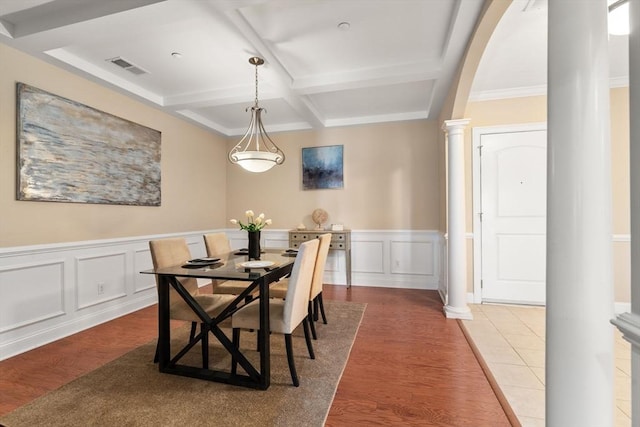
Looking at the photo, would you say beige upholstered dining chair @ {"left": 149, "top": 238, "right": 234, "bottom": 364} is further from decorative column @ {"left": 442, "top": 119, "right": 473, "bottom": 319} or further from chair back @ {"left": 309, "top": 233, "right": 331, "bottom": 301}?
decorative column @ {"left": 442, "top": 119, "right": 473, "bottom": 319}

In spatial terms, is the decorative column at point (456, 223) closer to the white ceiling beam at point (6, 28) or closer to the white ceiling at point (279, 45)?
the white ceiling at point (279, 45)

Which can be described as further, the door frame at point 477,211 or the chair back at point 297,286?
the door frame at point 477,211

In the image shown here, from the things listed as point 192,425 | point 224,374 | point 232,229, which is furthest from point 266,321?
point 232,229

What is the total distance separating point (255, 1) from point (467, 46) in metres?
1.70

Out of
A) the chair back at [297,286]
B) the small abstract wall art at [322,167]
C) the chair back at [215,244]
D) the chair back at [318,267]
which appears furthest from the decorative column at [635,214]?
the small abstract wall art at [322,167]

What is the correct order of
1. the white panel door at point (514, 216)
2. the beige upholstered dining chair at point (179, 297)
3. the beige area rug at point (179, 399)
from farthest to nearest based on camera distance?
the white panel door at point (514, 216)
the beige upholstered dining chair at point (179, 297)
the beige area rug at point (179, 399)

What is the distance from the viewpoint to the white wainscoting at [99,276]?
2.47 meters

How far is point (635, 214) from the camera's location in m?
0.75

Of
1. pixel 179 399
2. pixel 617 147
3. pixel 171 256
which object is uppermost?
pixel 617 147

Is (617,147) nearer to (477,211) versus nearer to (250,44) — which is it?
(477,211)

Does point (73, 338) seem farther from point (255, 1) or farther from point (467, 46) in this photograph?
point (467, 46)

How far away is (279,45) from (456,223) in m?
2.48

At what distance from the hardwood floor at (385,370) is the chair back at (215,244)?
3.01 ft

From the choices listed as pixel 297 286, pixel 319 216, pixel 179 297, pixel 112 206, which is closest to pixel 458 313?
pixel 297 286
